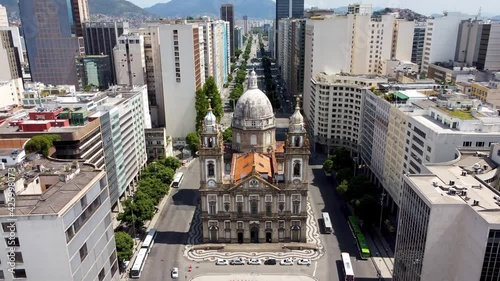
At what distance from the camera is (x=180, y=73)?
154 metres

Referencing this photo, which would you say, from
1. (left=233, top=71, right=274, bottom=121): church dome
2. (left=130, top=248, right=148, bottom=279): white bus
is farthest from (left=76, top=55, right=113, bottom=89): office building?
(left=130, top=248, right=148, bottom=279): white bus

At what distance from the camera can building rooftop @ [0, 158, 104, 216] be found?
4309 cm

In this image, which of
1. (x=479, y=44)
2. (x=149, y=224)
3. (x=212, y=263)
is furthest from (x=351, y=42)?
(x=212, y=263)

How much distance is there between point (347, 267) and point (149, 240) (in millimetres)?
44049

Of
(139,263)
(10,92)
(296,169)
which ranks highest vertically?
(10,92)

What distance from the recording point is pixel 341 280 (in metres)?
79.5

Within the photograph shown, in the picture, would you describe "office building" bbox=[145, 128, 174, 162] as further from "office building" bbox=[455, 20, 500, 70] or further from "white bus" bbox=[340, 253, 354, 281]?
"office building" bbox=[455, 20, 500, 70]

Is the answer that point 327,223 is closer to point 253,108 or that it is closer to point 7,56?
point 253,108

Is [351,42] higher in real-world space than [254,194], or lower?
higher

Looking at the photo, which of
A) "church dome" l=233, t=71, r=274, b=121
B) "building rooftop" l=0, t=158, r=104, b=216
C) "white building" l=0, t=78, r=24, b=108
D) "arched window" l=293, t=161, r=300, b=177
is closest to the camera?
"building rooftop" l=0, t=158, r=104, b=216

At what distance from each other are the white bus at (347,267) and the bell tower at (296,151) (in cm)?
1758

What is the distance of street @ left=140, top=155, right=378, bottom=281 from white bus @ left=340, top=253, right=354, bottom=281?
87.5 inches

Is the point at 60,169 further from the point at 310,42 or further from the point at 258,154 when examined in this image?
the point at 310,42

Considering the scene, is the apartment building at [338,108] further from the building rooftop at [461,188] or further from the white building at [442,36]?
the white building at [442,36]
